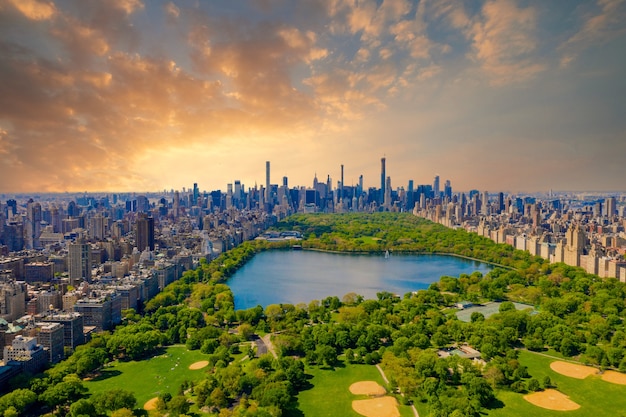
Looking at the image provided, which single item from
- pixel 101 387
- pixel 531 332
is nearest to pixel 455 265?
pixel 531 332

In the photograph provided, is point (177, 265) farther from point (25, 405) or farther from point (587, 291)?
point (587, 291)

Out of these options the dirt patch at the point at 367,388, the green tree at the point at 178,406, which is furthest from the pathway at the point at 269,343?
the green tree at the point at 178,406

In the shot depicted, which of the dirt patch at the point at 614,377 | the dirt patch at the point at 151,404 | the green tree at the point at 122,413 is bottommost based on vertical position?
the dirt patch at the point at 151,404

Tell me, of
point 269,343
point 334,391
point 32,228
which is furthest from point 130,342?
point 32,228

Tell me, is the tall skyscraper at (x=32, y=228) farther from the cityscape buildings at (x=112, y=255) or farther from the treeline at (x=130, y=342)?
the treeline at (x=130, y=342)

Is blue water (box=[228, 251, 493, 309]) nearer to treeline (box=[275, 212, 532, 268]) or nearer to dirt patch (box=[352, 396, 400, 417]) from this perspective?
treeline (box=[275, 212, 532, 268])

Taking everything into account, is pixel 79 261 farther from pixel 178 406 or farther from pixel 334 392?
pixel 334 392
